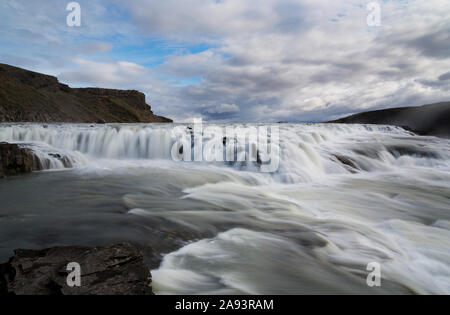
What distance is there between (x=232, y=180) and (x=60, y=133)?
9.27 meters

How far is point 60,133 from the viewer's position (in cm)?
1157

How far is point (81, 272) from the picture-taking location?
189cm

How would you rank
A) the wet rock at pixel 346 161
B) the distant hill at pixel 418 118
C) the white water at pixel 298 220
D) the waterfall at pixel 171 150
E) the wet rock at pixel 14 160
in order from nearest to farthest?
the white water at pixel 298 220
the wet rock at pixel 14 160
the waterfall at pixel 171 150
the wet rock at pixel 346 161
the distant hill at pixel 418 118

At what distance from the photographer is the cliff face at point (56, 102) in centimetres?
5053

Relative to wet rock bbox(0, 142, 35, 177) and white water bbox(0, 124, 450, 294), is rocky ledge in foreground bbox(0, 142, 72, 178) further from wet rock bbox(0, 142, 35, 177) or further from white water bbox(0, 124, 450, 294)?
white water bbox(0, 124, 450, 294)

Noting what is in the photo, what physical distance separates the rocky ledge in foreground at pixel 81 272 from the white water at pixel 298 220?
392 mm

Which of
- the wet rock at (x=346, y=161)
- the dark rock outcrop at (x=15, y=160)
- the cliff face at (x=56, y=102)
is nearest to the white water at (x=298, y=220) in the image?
the wet rock at (x=346, y=161)

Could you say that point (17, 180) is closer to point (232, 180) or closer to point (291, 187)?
point (232, 180)

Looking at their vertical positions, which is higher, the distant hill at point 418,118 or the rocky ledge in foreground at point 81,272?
the distant hill at point 418,118

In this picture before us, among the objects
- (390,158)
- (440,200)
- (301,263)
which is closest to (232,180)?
(301,263)

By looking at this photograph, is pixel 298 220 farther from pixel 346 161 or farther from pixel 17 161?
pixel 17 161

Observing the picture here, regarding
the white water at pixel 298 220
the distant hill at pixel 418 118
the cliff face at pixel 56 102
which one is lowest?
the white water at pixel 298 220

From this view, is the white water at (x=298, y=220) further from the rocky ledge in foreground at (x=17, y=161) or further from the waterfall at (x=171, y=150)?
the rocky ledge in foreground at (x=17, y=161)

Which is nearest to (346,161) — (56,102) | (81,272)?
(81,272)
